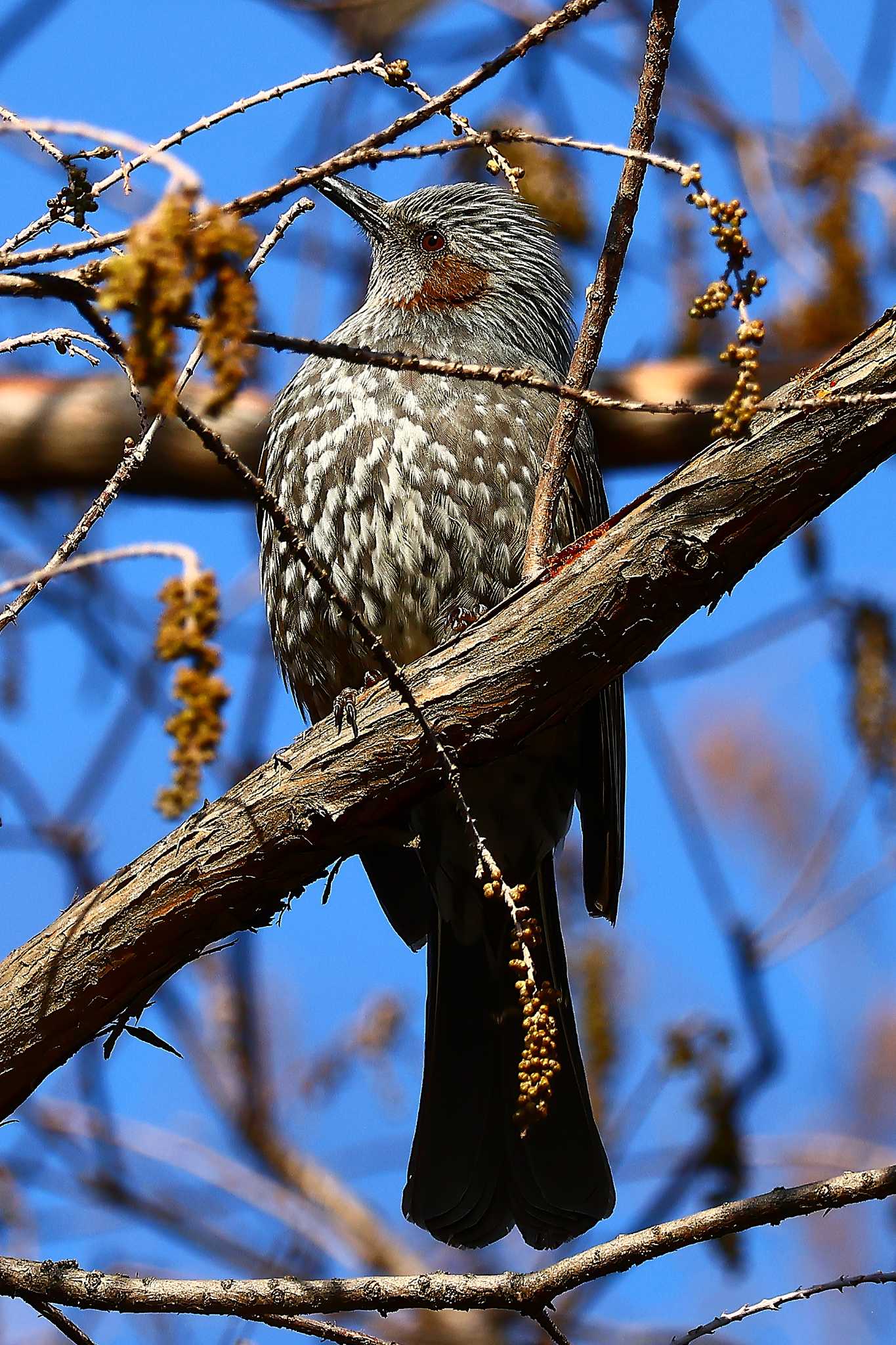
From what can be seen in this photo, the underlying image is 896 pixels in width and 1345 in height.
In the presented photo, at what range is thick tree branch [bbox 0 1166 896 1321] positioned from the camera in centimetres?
204

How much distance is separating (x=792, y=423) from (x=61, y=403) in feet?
12.1

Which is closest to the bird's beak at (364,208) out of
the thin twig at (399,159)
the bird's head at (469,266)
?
the bird's head at (469,266)

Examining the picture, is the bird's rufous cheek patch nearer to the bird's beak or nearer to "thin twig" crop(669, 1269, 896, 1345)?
the bird's beak

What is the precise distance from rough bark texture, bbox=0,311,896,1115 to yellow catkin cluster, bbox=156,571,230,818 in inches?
20.1

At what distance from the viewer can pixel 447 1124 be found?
3264 millimetres

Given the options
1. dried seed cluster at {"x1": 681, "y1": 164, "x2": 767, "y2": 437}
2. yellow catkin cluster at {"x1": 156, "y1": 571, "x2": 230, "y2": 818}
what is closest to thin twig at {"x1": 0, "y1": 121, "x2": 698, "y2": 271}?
dried seed cluster at {"x1": 681, "y1": 164, "x2": 767, "y2": 437}

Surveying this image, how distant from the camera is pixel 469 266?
4.19 m

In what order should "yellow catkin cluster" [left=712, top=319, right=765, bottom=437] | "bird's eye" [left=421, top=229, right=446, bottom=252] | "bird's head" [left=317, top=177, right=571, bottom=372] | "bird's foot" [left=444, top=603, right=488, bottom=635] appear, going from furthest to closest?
"bird's eye" [left=421, top=229, right=446, bottom=252] → "bird's head" [left=317, top=177, right=571, bottom=372] → "bird's foot" [left=444, top=603, right=488, bottom=635] → "yellow catkin cluster" [left=712, top=319, right=765, bottom=437]

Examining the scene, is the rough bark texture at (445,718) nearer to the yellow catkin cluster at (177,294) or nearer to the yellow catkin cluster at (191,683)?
the yellow catkin cluster at (191,683)

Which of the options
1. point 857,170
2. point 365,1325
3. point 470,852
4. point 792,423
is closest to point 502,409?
point 470,852

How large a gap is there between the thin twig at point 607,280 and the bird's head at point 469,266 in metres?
1.32

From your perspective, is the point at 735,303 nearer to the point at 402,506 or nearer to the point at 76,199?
the point at 76,199

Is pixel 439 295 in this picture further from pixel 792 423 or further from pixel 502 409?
pixel 792 423

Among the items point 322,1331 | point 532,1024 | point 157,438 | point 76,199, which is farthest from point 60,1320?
point 157,438
